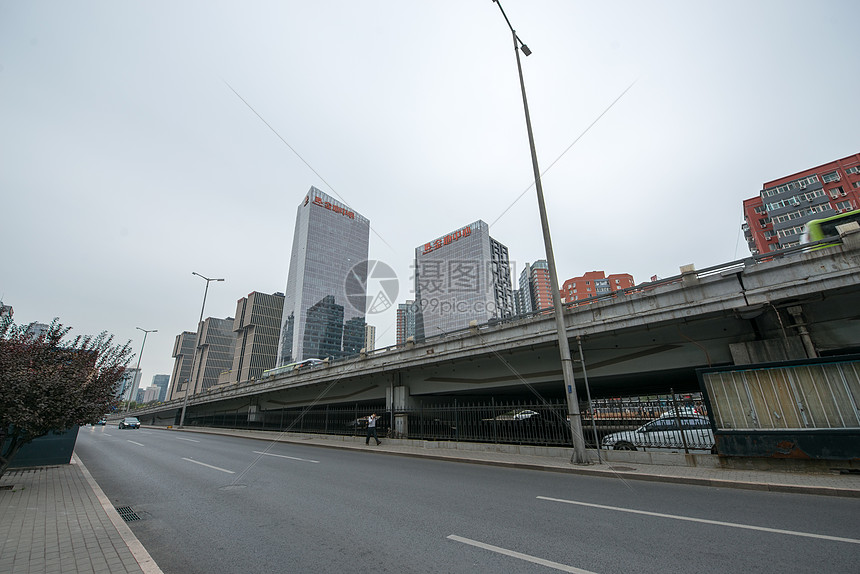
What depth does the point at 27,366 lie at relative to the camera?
803 centimetres

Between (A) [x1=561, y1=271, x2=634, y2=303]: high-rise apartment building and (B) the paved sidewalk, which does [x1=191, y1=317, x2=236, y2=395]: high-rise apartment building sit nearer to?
(A) [x1=561, y1=271, x2=634, y2=303]: high-rise apartment building

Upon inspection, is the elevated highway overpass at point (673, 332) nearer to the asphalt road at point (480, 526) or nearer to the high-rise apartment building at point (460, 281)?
the asphalt road at point (480, 526)

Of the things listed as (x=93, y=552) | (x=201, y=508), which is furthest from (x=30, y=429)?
(x=93, y=552)

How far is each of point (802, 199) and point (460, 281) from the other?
66232 mm

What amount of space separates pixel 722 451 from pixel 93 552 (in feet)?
42.5

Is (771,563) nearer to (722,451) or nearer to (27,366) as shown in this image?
(722,451)

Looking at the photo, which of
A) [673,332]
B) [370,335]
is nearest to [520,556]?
[673,332]

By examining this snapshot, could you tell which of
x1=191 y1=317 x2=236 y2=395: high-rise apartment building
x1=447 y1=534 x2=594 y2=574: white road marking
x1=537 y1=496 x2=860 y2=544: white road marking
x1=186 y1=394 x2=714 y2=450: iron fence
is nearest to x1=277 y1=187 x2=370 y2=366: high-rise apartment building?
x1=191 y1=317 x2=236 y2=395: high-rise apartment building

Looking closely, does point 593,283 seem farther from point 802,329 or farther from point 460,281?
point 802,329

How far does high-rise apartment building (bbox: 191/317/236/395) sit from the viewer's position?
451 feet

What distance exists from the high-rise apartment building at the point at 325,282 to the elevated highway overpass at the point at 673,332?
75.6 m

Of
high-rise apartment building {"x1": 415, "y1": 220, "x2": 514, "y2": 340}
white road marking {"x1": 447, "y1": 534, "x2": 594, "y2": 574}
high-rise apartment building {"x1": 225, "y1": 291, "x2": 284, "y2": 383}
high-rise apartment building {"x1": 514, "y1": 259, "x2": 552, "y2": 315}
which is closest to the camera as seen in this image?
white road marking {"x1": 447, "y1": 534, "x2": 594, "y2": 574}

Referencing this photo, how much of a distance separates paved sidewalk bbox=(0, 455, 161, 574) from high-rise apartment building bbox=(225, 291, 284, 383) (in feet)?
409

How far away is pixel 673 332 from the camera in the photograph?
Answer: 1312 centimetres
